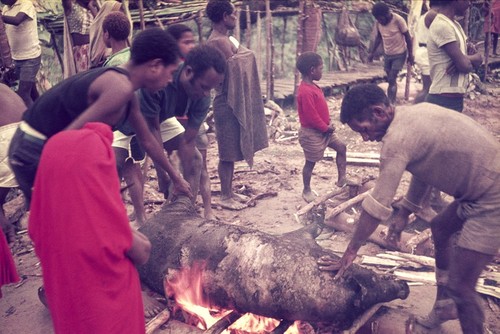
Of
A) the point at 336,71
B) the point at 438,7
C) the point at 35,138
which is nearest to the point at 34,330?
the point at 35,138

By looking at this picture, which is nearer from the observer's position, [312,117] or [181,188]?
[181,188]

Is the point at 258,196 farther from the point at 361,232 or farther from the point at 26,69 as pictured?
the point at 26,69

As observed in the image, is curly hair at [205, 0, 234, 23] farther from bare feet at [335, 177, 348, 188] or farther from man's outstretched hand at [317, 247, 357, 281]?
man's outstretched hand at [317, 247, 357, 281]

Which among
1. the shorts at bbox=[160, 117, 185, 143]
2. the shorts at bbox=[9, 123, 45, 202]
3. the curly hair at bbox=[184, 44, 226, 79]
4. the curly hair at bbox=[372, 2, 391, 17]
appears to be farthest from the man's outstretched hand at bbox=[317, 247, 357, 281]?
the curly hair at bbox=[372, 2, 391, 17]

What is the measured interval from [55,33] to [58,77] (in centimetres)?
83

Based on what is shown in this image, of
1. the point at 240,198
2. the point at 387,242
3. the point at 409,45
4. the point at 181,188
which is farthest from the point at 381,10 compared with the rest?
the point at 181,188

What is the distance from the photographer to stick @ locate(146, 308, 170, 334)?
3600 mm

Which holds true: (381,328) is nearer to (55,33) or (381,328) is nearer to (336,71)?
(55,33)

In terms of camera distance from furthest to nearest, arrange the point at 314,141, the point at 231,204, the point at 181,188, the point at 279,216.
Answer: the point at 231,204, the point at 314,141, the point at 279,216, the point at 181,188

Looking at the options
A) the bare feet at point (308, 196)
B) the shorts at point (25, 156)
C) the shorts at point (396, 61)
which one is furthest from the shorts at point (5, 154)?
the shorts at point (396, 61)

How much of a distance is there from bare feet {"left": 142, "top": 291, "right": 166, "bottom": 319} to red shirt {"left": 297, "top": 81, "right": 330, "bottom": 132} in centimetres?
287

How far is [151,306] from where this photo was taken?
3.91m

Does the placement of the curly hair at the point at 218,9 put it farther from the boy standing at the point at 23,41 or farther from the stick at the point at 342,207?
the boy standing at the point at 23,41

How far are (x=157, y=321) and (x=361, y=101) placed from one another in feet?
7.10
